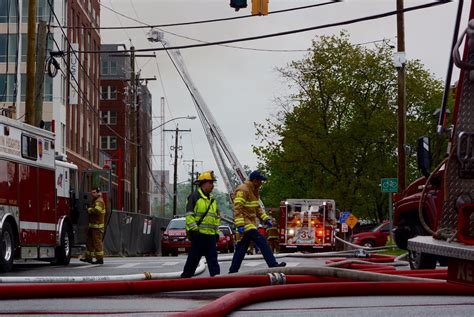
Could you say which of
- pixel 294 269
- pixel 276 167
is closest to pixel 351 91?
pixel 276 167

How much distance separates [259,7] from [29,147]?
5.12m

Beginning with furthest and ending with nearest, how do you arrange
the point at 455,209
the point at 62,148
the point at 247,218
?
the point at 62,148 → the point at 247,218 → the point at 455,209

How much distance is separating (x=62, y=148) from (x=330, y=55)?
17766mm

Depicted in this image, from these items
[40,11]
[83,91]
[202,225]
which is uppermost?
[40,11]

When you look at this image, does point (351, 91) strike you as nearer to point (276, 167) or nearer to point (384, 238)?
point (276, 167)

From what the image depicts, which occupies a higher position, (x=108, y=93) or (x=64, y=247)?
(x=108, y=93)

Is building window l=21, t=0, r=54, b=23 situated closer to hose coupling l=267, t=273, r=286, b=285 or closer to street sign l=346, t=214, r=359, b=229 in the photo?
street sign l=346, t=214, r=359, b=229

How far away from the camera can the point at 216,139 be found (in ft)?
136

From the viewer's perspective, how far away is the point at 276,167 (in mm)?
59781

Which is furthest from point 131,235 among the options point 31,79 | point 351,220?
point 31,79

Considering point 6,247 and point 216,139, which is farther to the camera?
point 216,139

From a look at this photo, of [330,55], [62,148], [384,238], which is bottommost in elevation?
[384,238]

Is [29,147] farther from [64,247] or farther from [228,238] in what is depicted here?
[228,238]

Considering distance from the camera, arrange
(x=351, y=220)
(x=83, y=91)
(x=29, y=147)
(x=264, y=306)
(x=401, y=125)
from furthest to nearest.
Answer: (x=83, y=91) < (x=351, y=220) < (x=401, y=125) < (x=29, y=147) < (x=264, y=306)
